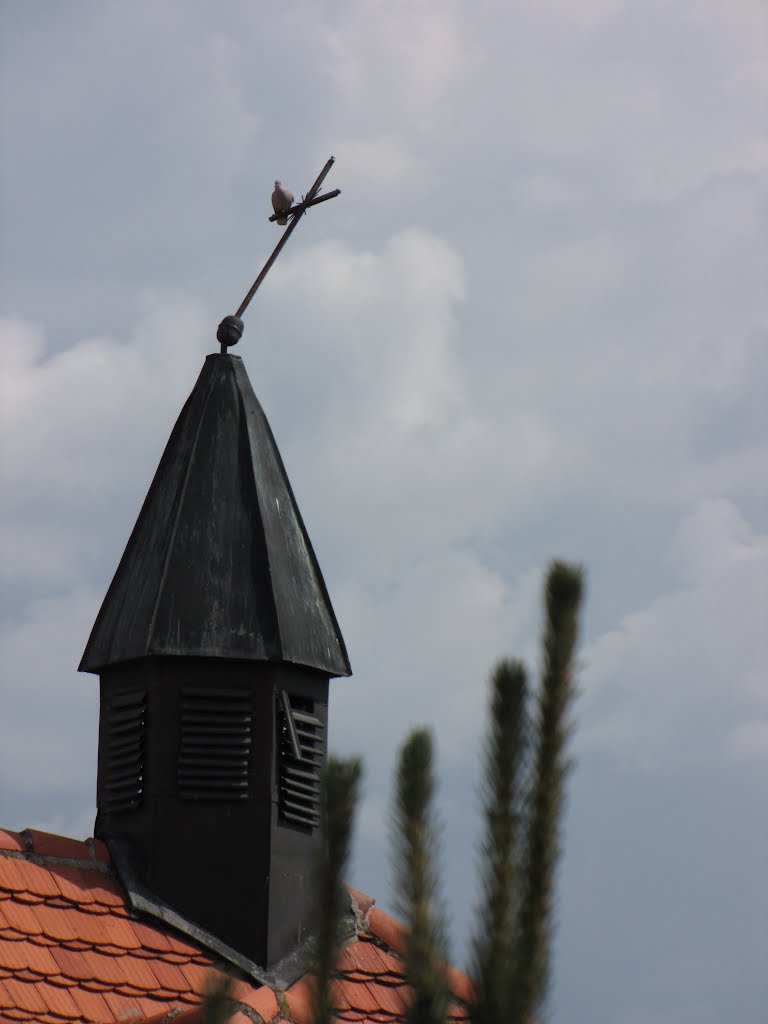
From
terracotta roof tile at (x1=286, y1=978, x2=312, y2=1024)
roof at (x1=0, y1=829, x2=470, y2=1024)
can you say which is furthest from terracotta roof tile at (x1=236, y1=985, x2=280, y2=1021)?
terracotta roof tile at (x1=286, y1=978, x2=312, y2=1024)

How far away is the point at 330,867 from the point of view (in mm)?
3980

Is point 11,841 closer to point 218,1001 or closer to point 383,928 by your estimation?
point 383,928

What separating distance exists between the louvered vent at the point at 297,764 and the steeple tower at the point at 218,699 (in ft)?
0.03

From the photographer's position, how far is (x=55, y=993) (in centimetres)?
992

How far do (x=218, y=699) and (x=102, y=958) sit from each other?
200 cm

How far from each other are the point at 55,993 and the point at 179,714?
2252mm

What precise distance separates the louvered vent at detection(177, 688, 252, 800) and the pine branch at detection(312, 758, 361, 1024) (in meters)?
7.28

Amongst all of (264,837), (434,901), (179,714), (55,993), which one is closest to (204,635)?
(179,714)

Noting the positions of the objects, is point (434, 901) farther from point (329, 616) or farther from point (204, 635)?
point (329, 616)

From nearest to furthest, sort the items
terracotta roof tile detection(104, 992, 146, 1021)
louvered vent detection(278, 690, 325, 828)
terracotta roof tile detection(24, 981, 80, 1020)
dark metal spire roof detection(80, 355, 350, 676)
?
terracotta roof tile detection(24, 981, 80, 1020)
terracotta roof tile detection(104, 992, 146, 1021)
louvered vent detection(278, 690, 325, 828)
dark metal spire roof detection(80, 355, 350, 676)

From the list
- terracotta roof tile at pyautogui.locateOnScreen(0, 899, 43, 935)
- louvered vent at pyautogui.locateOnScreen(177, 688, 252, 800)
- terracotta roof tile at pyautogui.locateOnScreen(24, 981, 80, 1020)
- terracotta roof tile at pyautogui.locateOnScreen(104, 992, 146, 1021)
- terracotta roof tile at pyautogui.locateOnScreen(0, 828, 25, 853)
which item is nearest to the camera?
terracotta roof tile at pyautogui.locateOnScreen(24, 981, 80, 1020)

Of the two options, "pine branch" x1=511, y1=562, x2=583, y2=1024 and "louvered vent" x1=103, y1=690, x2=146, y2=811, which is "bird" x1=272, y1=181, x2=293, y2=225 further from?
"pine branch" x1=511, y1=562, x2=583, y2=1024

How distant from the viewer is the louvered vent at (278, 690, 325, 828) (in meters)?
11.4

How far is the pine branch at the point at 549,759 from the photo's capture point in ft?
13.5
